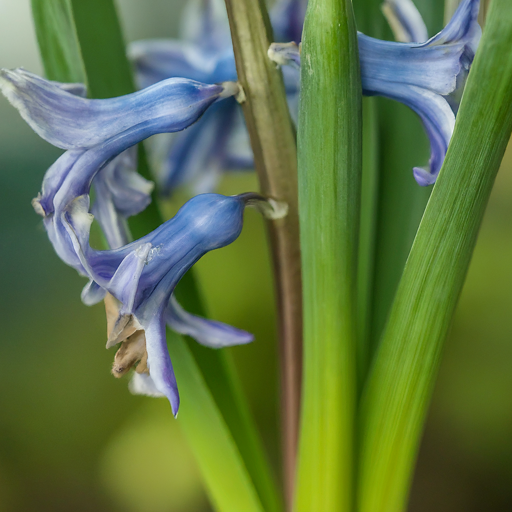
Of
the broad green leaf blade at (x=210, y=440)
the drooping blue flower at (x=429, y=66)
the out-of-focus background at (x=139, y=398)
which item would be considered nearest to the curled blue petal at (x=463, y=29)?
the drooping blue flower at (x=429, y=66)

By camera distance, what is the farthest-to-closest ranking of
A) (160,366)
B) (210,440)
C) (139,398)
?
(139,398)
(210,440)
(160,366)

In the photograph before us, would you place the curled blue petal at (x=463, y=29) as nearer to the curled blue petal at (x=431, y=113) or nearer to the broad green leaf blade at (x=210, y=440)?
the curled blue petal at (x=431, y=113)

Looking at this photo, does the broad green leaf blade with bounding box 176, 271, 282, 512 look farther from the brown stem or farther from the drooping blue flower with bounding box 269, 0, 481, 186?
the drooping blue flower with bounding box 269, 0, 481, 186

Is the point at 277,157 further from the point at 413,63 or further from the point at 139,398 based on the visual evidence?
the point at 139,398

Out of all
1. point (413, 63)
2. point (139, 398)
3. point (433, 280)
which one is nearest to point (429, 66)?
point (413, 63)

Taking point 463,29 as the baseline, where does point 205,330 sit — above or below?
below

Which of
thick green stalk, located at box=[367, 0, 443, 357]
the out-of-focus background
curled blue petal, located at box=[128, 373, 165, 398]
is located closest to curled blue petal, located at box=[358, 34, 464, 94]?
thick green stalk, located at box=[367, 0, 443, 357]

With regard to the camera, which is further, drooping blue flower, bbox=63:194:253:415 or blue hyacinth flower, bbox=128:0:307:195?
blue hyacinth flower, bbox=128:0:307:195

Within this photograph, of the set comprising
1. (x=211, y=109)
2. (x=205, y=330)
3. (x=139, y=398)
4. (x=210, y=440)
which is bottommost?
(x=139, y=398)
